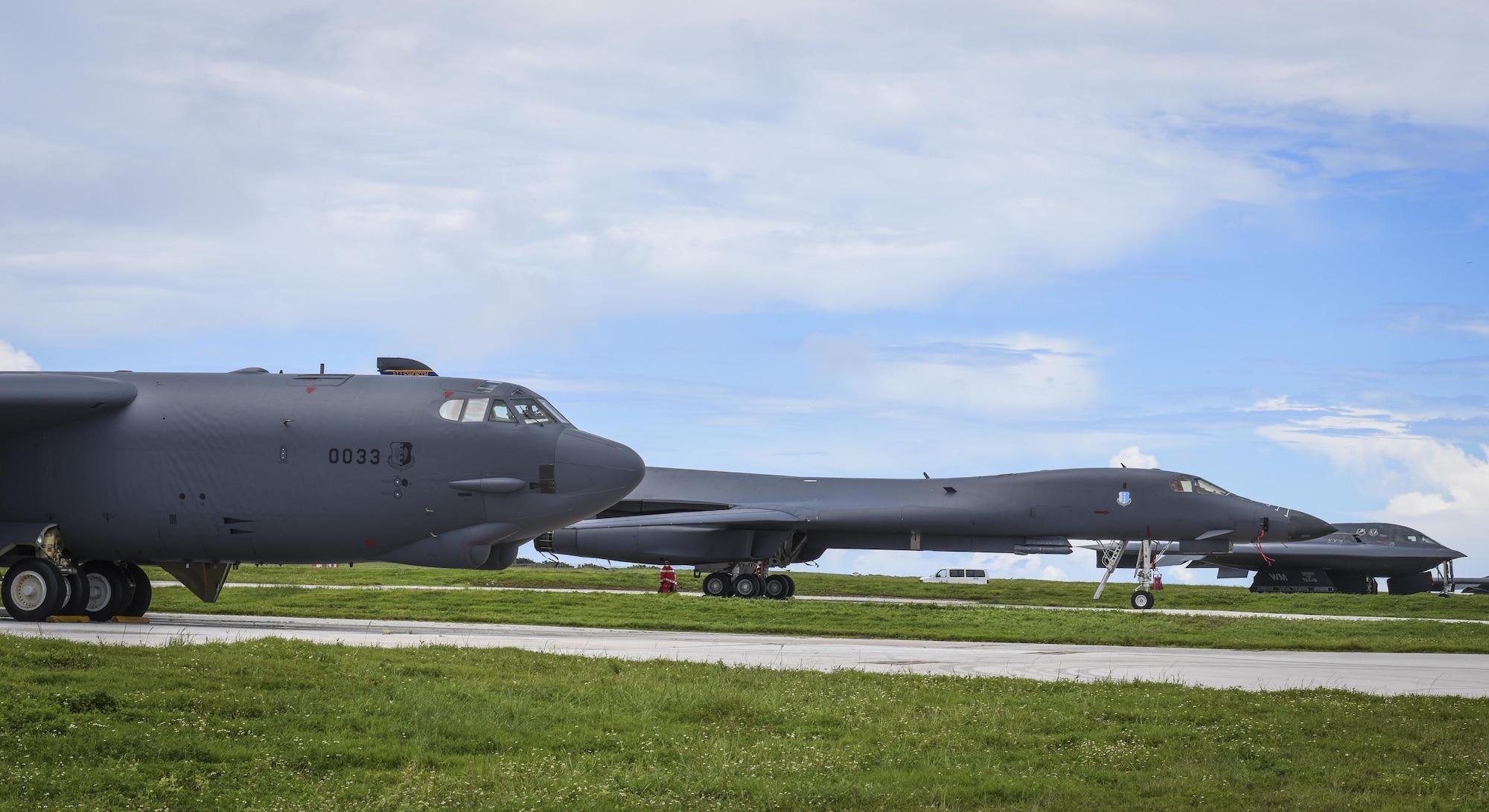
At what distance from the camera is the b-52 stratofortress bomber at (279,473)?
18828 millimetres

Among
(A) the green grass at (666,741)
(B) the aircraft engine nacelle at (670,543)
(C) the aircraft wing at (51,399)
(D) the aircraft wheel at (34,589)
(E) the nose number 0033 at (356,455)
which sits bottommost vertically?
(A) the green grass at (666,741)

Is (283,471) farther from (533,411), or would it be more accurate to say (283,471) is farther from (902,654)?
(902,654)

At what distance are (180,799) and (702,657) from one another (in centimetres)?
826

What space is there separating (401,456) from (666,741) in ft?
34.4

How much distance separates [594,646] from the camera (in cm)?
1681

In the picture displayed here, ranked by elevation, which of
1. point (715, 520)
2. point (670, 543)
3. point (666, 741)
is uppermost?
point (715, 520)

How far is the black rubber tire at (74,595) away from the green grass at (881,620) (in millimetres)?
5297

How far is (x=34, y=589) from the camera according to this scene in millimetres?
19484

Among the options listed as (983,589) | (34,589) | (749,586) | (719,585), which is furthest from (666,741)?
(983,589)

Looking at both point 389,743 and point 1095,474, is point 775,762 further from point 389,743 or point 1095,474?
point 1095,474

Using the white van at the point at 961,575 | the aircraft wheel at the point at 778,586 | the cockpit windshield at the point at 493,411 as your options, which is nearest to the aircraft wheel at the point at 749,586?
the aircraft wheel at the point at 778,586

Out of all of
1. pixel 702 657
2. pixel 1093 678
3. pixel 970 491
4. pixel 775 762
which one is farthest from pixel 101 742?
pixel 970 491

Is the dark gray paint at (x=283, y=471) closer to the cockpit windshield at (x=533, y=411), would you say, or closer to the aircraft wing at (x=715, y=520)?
the cockpit windshield at (x=533, y=411)

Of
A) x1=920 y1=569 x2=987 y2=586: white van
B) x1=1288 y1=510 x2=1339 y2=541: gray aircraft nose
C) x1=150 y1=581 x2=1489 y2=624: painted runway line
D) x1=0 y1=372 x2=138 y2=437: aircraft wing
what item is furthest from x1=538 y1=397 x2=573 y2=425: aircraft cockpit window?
x1=920 y1=569 x2=987 y2=586: white van
